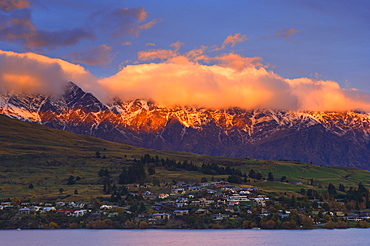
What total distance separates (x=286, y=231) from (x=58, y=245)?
228ft

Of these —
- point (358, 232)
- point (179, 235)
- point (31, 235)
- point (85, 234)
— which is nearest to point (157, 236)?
point (179, 235)

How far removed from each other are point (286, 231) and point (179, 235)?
32883 mm

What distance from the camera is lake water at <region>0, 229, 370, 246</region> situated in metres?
169

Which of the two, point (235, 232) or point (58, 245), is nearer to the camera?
point (58, 245)

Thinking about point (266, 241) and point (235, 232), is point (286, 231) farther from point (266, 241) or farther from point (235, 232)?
point (266, 241)

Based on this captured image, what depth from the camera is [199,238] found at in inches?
7082

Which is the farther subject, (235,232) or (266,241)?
(235,232)

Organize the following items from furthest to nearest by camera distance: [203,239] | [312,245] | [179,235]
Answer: [179,235], [203,239], [312,245]

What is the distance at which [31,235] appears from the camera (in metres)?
196

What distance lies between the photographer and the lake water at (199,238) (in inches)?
6654

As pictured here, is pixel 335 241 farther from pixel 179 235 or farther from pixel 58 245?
pixel 58 245

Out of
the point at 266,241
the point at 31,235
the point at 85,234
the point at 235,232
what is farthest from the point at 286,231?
the point at 31,235

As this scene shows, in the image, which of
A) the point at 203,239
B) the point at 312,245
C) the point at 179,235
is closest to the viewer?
the point at 312,245

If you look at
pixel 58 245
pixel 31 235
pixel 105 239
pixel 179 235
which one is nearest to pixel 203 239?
pixel 179 235
